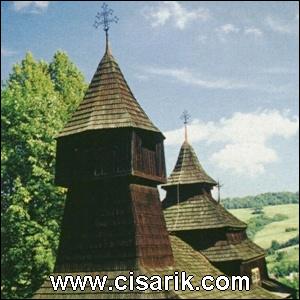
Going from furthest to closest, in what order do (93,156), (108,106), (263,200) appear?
(263,200) < (108,106) < (93,156)

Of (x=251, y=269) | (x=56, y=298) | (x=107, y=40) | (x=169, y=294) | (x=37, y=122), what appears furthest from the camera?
(x=37, y=122)

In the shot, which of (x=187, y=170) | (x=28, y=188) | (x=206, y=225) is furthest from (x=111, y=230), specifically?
(x=187, y=170)

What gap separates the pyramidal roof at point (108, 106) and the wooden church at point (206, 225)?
7.87 meters

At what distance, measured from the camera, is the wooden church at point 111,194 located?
62.3 feet

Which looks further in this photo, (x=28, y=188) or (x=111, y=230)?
(x=28, y=188)

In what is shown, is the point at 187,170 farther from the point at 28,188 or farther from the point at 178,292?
the point at 178,292

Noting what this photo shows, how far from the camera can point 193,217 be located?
90.0ft

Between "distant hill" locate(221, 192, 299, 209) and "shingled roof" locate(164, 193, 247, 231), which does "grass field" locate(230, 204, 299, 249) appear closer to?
"distant hill" locate(221, 192, 299, 209)

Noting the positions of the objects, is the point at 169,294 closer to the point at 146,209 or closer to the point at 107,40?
the point at 146,209

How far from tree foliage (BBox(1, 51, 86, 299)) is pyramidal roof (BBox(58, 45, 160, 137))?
8.00 meters

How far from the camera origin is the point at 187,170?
29500 mm

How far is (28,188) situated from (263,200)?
15177 cm

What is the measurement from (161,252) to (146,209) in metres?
1.76

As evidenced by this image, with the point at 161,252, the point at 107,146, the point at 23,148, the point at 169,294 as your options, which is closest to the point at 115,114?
the point at 107,146
